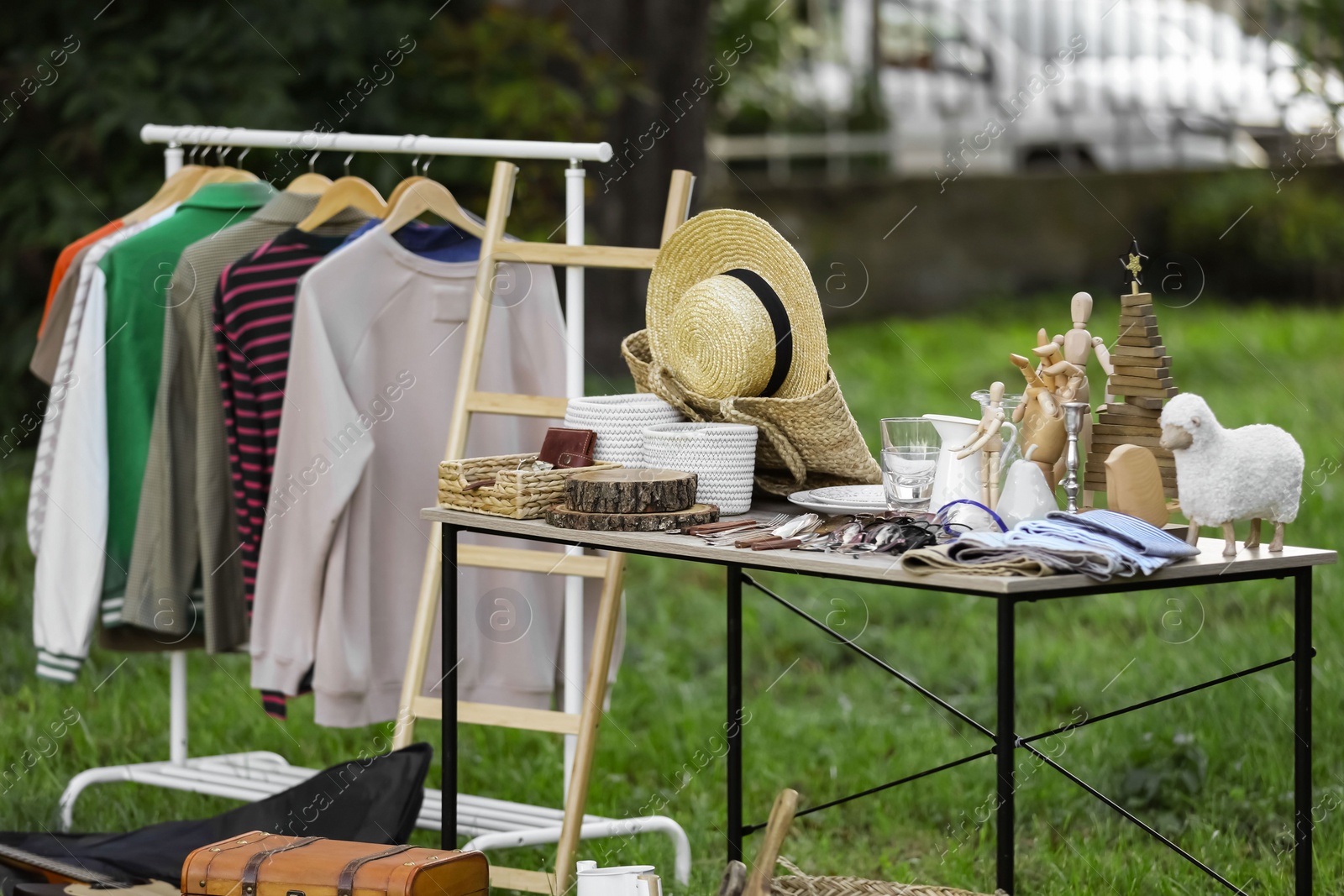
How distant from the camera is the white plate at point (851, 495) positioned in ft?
8.50

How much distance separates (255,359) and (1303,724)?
84.2 inches

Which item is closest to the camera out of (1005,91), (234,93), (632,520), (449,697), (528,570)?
(632,520)

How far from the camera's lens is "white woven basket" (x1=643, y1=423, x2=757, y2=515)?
2.66m

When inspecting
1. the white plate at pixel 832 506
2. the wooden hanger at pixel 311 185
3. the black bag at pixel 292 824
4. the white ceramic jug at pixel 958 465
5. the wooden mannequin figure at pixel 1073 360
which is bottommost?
the black bag at pixel 292 824

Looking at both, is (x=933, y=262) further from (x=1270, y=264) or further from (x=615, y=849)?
(x=615, y=849)

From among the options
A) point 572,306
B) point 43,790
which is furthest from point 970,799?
point 43,790

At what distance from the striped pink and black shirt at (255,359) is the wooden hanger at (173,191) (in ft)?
1.51

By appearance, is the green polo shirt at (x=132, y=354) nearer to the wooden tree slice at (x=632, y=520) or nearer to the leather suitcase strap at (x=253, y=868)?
the leather suitcase strap at (x=253, y=868)

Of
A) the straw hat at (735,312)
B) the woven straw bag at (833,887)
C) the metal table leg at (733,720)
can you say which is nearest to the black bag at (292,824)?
the metal table leg at (733,720)

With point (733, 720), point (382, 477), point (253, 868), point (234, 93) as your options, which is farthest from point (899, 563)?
point (234, 93)

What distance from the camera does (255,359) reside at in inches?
131

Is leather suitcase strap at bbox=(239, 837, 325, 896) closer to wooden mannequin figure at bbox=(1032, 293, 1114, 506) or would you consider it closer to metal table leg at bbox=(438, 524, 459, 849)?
metal table leg at bbox=(438, 524, 459, 849)

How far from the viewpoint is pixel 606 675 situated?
3189 mm

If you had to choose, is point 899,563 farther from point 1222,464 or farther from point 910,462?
point 1222,464
